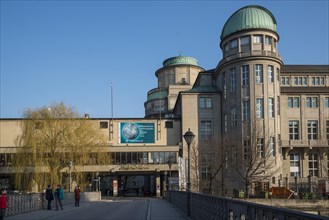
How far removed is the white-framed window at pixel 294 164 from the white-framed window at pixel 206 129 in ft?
41.8

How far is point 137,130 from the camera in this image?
74875 mm

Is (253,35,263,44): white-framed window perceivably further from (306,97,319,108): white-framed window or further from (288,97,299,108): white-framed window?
(306,97,319,108): white-framed window

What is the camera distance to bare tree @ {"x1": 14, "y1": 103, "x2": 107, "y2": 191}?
5038 cm

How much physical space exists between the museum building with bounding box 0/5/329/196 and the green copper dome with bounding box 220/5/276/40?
0.17 metres

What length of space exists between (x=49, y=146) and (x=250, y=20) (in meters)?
33.1

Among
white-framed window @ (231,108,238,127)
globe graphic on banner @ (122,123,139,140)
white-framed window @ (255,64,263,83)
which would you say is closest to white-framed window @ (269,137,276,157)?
white-framed window @ (231,108,238,127)

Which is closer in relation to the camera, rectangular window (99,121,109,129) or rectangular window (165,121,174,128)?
rectangular window (99,121,109,129)

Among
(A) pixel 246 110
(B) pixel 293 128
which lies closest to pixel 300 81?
(B) pixel 293 128

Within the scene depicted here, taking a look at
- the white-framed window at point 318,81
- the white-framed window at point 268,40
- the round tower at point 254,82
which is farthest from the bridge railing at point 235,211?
the white-framed window at point 318,81

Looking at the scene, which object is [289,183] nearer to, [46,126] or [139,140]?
[139,140]

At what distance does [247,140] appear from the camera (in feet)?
209

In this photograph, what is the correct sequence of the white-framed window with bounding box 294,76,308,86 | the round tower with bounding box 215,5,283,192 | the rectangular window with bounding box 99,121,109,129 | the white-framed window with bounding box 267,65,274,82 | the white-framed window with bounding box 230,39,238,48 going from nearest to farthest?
the round tower with bounding box 215,5,283,192 → the white-framed window with bounding box 267,65,274,82 → the white-framed window with bounding box 230,39,238,48 → the rectangular window with bounding box 99,121,109,129 → the white-framed window with bounding box 294,76,308,86

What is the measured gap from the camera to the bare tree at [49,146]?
1984 inches

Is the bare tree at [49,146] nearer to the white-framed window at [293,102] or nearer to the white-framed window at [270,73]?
the white-framed window at [270,73]
